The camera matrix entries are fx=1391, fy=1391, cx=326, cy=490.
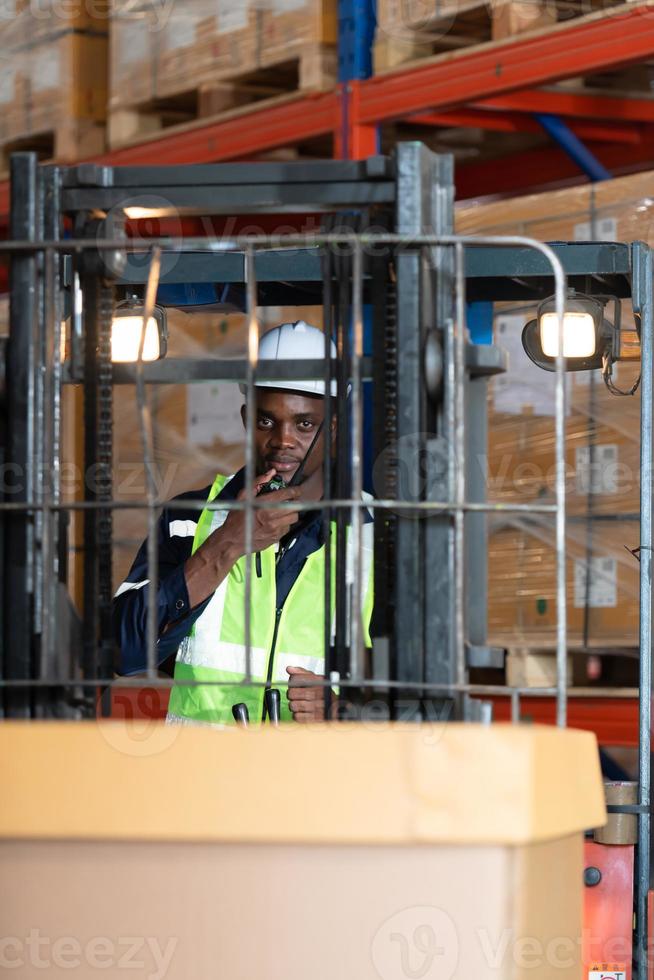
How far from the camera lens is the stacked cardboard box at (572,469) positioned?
5059 millimetres

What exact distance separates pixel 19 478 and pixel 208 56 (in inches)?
Answer: 164

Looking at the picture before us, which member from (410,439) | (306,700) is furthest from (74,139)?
(410,439)

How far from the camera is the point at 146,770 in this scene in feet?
5.52

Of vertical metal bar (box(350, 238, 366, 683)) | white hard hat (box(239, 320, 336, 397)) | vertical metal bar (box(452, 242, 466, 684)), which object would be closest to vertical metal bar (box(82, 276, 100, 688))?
vertical metal bar (box(350, 238, 366, 683))

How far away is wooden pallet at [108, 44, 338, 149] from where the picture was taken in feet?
18.4

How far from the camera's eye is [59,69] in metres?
6.48

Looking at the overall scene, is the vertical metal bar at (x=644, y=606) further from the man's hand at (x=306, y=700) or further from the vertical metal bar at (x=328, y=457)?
the vertical metal bar at (x=328, y=457)

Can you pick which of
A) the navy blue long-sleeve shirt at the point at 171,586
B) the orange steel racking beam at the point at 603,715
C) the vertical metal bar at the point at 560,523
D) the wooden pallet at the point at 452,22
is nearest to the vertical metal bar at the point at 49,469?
the vertical metal bar at the point at 560,523

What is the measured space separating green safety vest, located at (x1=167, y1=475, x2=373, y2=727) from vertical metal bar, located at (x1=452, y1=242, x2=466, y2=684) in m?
1.08

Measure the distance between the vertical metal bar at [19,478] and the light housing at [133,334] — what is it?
24 centimetres

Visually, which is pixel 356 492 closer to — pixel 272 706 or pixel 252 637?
pixel 272 706

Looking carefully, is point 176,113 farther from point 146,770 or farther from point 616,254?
point 146,770

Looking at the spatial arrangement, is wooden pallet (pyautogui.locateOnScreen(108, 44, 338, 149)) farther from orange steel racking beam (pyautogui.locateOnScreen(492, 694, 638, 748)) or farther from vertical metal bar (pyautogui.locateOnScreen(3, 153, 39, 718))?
vertical metal bar (pyautogui.locateOnScreen(3, 153, 39, 718))

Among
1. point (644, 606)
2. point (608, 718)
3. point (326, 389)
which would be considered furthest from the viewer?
point (608, 718)
